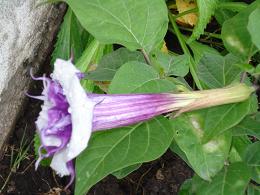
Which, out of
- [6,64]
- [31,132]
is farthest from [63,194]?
[6,64]

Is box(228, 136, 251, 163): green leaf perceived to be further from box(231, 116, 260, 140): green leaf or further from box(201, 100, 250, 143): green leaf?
box(201, 100, 250, 143): green leaf

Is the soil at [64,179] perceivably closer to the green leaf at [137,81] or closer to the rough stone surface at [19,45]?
the rough stone surface at [19,45]

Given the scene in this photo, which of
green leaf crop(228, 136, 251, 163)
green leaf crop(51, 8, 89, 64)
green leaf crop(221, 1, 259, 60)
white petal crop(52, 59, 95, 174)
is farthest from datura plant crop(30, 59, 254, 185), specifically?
green leaf crop(51, 8, 89, 64)

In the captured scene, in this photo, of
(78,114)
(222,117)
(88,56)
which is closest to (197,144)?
(222,117)

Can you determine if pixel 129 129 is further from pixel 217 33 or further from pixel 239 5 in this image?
pixel 217 33

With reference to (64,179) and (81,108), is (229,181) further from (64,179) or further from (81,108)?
(64,179)

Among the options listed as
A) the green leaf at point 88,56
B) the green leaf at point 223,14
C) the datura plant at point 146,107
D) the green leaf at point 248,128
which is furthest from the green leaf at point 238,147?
the green leaf at point 223,14
